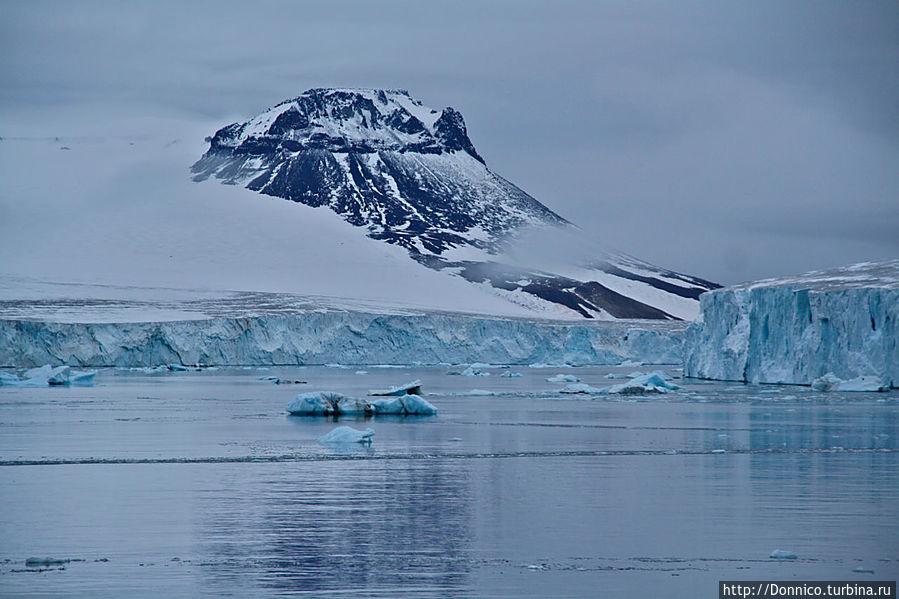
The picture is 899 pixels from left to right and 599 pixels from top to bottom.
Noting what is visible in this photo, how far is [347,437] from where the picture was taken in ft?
52.7

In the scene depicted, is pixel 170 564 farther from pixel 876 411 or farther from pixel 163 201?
pixel 163 201

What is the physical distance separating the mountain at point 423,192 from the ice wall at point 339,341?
25.4m

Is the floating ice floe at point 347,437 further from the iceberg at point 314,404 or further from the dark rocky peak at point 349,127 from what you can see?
the dark rocky peak at point 349,127

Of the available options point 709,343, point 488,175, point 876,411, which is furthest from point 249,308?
point 488,175

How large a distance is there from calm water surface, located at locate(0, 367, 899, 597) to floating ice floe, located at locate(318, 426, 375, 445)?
234 millimetres

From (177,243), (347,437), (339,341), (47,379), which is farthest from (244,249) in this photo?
(347,437)

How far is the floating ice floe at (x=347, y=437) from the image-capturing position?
15945 mm

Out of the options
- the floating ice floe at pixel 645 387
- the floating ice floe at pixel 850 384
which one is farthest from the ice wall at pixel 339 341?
the floating ice floe at pixel 850 384

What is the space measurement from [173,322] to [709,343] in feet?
72.2

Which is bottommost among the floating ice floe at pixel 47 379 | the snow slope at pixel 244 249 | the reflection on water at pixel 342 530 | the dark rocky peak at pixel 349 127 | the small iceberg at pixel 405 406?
the reflection on water at pixel 342 530

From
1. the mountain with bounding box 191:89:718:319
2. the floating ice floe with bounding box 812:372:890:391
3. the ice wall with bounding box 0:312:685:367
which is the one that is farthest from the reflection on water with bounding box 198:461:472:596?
the mountain with bounding box 191:89:718:319

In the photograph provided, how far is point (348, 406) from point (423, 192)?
4615 inches

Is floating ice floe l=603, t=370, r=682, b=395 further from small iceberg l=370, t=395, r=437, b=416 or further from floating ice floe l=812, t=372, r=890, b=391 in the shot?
small iceberg l=370, t=395, r=437, b=416

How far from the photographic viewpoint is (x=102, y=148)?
10588 centimetres
